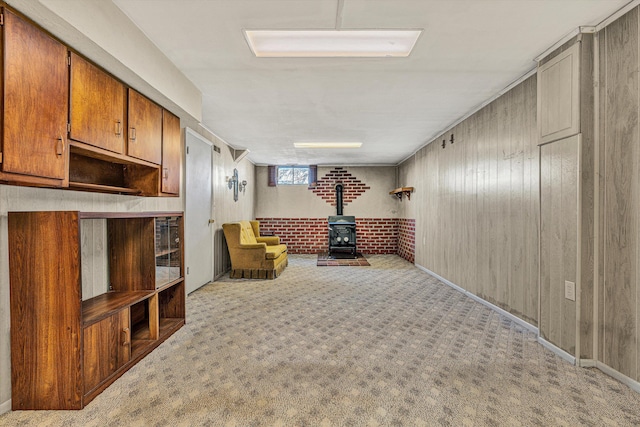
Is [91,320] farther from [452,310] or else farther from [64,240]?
[452,310]

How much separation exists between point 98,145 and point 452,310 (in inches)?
137

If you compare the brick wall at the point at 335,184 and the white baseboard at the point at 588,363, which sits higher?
the brick wall at the point at 335,184

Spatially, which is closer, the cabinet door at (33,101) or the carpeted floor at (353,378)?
the cabinet door at (33,101)

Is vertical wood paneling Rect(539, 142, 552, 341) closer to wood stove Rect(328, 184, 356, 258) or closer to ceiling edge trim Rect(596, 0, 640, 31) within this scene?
ceiling edge trim Rect(596, 0, 640, 31)

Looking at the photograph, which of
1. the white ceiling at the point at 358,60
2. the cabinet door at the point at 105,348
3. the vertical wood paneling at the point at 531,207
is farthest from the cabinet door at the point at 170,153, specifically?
the vertical wood paneling at the point at 531,207

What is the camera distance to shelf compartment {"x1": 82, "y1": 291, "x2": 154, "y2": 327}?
185cm

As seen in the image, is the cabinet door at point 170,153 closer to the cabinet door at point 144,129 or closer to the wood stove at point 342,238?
the cabinet door at point 144,129

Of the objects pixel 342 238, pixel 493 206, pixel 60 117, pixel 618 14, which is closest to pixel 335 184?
pixel 342 238

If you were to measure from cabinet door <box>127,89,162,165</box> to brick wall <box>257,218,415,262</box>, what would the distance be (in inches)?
209

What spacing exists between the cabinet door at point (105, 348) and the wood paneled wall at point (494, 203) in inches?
128

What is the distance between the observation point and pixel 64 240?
1643 millimetres

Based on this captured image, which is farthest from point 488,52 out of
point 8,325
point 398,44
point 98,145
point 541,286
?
point 8,325

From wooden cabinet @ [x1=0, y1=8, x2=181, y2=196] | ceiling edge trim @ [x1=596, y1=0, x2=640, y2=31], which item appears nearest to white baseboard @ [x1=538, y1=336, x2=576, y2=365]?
ceiling edge trim @ [x1=596, y1=0, x2=640, y2=31]

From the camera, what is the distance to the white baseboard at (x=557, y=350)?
2102 millimetres
